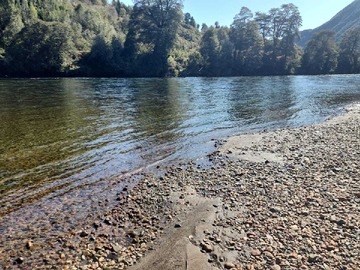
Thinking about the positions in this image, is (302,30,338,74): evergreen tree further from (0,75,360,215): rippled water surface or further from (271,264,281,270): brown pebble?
(271,264,281,270): brown pebble

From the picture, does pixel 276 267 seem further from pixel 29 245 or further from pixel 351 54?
pixel 351 54

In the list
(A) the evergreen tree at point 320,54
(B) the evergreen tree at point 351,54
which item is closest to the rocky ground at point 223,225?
(A) the evergreen tree at point 320,54

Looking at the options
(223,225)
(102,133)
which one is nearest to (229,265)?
(223,225)

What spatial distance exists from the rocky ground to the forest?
230 feet

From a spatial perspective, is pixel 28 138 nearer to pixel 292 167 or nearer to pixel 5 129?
pixel 5 129

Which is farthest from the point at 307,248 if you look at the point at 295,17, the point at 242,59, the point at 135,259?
the point at 295,17

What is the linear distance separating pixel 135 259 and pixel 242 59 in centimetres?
9465

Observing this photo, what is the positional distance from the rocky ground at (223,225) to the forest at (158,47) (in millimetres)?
70025

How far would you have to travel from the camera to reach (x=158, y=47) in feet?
257

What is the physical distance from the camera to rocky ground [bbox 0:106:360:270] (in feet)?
19.8

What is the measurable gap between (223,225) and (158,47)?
76679 mm

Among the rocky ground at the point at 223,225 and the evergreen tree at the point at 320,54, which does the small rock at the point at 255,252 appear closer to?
the rocky ground at the point at 223,225

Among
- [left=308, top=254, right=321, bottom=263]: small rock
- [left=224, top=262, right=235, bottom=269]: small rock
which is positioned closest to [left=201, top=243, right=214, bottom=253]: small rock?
[left=224, top=262, right=235, bottom=269]: small rock

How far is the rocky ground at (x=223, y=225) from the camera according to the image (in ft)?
19.8
